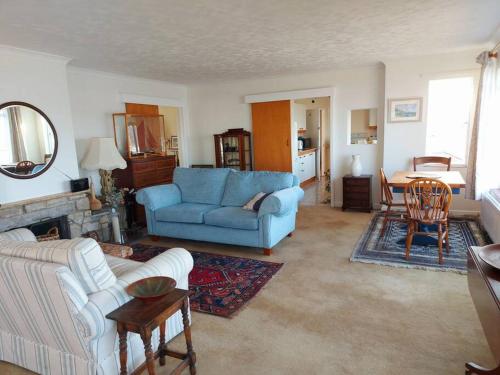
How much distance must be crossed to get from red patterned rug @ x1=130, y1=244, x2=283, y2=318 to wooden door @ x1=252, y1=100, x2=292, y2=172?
309cm

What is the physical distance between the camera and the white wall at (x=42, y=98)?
3611 mm

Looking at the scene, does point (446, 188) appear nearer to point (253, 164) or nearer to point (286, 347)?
point (286, 347)

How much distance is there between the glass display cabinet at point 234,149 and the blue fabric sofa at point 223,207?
199 centimetres

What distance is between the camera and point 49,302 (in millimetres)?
1711

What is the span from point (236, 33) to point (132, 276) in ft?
8.37

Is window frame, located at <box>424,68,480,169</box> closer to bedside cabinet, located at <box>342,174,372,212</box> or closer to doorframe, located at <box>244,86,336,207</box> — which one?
bedside cabinet, located at <box>342,174,372,212</box>

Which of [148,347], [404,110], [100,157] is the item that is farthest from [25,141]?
[404,110]

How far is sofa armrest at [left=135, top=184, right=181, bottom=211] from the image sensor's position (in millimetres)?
4391

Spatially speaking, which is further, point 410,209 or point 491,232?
point 491,232

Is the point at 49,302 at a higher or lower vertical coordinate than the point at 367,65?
lower

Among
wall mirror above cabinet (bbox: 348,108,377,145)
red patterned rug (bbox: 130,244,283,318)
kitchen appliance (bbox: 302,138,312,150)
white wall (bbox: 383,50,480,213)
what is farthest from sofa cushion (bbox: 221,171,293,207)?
wall mirror above cabinet (bbox: 348,108,377,145)

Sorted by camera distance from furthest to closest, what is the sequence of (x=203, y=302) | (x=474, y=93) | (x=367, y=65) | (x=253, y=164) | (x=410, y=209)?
(x=253, y=164), (x=367, y=65), (x=474, y=93), (x=410, y=209), (x=203, y=302)

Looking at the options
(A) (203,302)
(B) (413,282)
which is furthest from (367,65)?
(A) (203,302)

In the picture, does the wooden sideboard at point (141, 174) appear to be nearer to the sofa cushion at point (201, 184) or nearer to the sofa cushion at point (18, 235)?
the sofa cushion at point (201, 184)
